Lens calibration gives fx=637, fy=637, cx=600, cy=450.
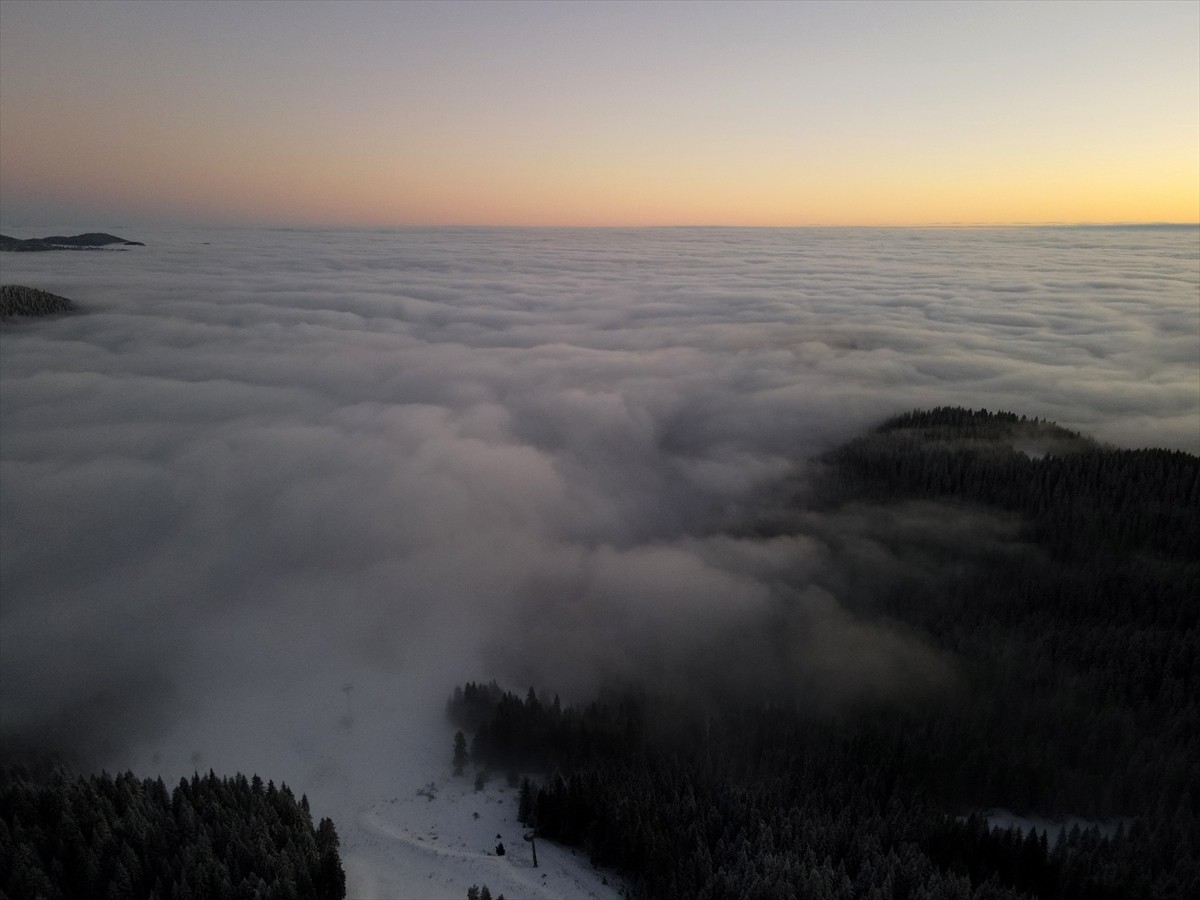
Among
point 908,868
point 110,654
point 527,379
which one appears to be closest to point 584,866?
point 908,868

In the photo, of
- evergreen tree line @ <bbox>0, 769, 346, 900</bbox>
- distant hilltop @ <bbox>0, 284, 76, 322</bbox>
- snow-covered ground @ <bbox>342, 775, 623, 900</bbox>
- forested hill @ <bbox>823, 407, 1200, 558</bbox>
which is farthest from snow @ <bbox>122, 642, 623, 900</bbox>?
distant hilltop @ <bbox>0, 284, 76, 322</bbox>

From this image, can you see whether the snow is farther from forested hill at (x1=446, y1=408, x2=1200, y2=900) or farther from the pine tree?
forested hill at (x1=446, y1=408, x2=1200, y2=900)

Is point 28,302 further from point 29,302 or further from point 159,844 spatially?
point 159,844

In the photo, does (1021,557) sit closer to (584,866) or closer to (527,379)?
(584,866)

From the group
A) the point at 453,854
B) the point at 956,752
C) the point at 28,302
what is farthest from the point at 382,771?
the point at 28,302

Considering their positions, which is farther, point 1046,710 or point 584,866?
point 1046,710

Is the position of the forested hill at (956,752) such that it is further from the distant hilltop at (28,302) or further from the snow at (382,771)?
the distant hilltop at (28,302)

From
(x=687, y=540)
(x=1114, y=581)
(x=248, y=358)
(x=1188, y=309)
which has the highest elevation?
(x=1188, y=309)
